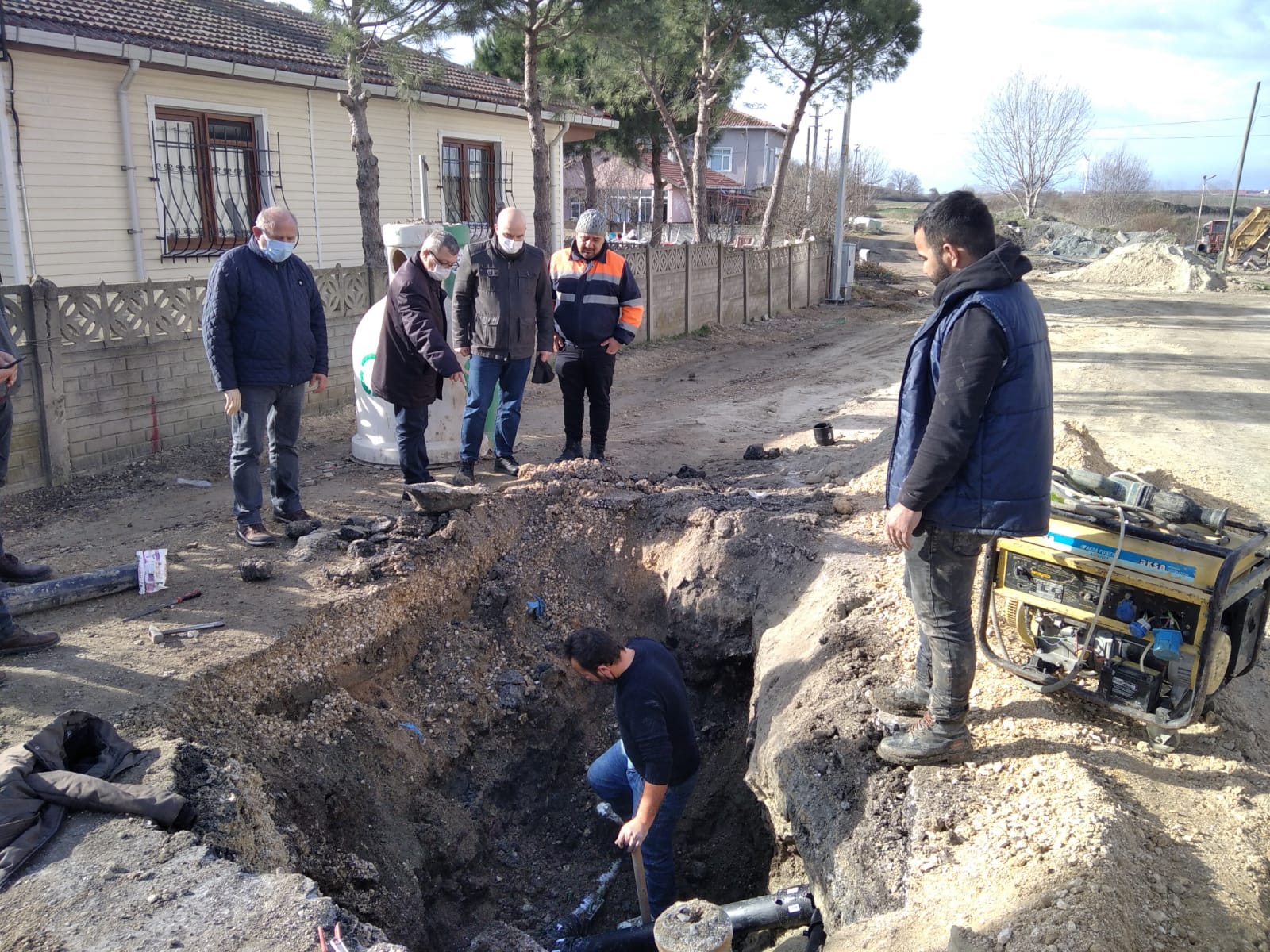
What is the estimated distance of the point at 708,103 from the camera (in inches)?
738

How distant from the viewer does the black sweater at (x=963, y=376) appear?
2.97 metres

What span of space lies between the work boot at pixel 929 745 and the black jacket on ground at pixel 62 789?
2.56 meters

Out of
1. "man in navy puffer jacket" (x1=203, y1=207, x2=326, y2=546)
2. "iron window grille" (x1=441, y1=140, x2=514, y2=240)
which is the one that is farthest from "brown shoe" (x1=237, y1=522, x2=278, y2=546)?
"iron window grille" (x1=441, y1=140, x2=514, y2=240)

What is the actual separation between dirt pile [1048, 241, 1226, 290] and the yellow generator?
24.6 metres

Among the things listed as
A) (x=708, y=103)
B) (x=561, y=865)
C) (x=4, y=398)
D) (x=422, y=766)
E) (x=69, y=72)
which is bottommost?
(x=561, y=865)

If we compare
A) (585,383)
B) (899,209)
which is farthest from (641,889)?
(899,209)

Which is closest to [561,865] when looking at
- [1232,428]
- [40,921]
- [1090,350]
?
[40,921]

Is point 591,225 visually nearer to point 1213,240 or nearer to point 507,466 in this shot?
point 507,466

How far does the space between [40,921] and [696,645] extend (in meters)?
3.44

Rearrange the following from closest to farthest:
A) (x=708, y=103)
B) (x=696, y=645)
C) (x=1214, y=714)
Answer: (x=1214, y=714) → (x=696, y=645) → (x=708, y=103)

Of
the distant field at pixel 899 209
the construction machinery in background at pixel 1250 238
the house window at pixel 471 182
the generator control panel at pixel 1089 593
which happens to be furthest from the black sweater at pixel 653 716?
the distant field at pixel 899 209

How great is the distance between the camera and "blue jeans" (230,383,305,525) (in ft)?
17.5

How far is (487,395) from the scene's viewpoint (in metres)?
6.47

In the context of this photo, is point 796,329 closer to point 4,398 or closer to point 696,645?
point 696,645
